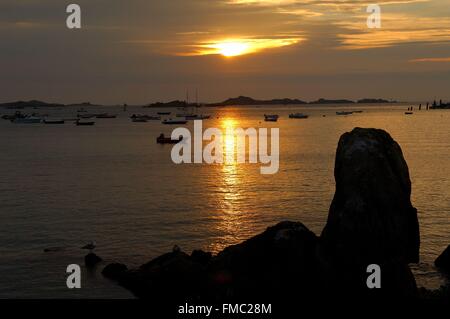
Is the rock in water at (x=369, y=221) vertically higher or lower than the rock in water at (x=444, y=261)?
higher

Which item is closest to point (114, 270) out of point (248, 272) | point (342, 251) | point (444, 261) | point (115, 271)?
point (115, 271)

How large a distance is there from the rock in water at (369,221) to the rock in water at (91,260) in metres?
11.6

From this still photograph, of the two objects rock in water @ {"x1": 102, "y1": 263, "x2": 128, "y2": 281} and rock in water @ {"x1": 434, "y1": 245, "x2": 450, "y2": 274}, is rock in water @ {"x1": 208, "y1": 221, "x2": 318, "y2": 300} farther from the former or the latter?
rock in water @ {"x1": 434, "y1": 245, "x2": 450, "y2": 274}

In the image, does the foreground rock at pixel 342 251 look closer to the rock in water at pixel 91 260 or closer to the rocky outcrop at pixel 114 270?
the rocky outcrop at pixel 114 270

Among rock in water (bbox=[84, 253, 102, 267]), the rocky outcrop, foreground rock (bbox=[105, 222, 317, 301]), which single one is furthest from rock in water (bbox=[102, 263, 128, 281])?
foreground rock (bbox=[105, 222, 317, 301])

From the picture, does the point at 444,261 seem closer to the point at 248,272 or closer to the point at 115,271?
the point at 248,272

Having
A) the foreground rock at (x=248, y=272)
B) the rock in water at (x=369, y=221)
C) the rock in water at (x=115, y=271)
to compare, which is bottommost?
the rock in water at (x=115, y=271)

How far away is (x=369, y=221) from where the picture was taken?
69.6ft

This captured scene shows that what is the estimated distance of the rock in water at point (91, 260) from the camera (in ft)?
90.2

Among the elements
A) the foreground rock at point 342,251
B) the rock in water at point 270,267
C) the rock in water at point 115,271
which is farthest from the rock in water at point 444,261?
the rock in water at point 115,271

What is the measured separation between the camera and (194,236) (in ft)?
109

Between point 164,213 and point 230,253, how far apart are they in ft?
62.4

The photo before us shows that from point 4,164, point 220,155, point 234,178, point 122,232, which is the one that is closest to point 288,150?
point 220,155

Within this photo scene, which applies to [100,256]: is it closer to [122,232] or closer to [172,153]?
[122,232]
